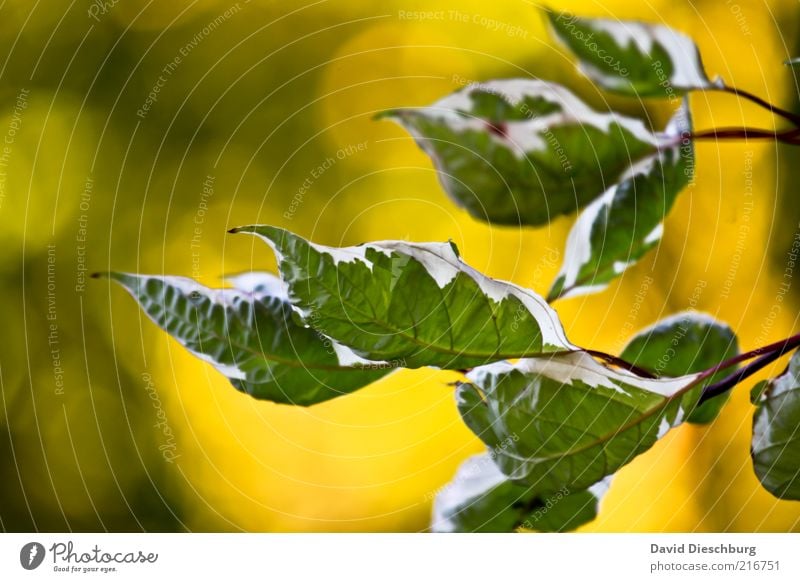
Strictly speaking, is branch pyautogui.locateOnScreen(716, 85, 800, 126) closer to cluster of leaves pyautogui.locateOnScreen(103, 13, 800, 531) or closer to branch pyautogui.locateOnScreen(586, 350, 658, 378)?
cluster of leaves pyautogui.locateOnScreen(103, 13, 800, 531)

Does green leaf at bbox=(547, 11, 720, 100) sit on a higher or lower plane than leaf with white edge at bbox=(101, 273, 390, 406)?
higher

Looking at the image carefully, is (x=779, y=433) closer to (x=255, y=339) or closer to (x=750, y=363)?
(x=750, y=363)

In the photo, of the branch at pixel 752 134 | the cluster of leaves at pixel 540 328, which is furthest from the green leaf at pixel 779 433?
the branch at pixel 752 134

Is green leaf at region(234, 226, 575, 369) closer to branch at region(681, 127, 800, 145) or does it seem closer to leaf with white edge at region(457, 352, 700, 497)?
leaf with white edge at region(457, 352, 700, 497)

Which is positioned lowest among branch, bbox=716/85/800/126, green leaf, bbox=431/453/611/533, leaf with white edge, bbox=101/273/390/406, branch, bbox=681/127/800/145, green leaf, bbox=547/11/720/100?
green leaf, bbox=431/453/611/533

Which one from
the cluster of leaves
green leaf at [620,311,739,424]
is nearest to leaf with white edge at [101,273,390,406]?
the cluster of leaves

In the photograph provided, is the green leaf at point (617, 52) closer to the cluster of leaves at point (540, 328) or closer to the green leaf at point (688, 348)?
the cluster of leaves at point (540, 328)
